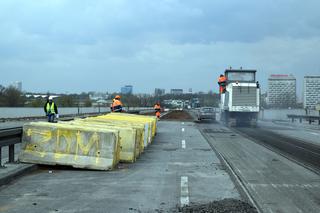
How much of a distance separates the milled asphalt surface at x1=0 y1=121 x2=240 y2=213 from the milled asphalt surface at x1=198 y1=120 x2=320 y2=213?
0.53 m

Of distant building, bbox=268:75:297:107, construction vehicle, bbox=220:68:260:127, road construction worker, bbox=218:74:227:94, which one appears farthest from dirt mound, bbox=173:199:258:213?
distant building, bbox=268:75:297:107

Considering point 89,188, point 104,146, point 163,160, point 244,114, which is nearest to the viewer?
point 89,188

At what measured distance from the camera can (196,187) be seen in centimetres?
788

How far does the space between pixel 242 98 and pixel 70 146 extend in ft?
76.5

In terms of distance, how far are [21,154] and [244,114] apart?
24.7 m

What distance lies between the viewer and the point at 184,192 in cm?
739

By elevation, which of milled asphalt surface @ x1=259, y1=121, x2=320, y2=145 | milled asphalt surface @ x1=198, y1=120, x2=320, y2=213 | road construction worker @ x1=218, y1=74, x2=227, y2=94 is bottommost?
milled asphalt surface @ x1=259, y1=121, x2=320, y2=145

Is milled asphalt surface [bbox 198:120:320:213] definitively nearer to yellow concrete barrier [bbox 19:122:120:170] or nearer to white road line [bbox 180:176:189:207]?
white road line [bbox 180:176:189:207]

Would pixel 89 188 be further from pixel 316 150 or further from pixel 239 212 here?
pixel 316 150

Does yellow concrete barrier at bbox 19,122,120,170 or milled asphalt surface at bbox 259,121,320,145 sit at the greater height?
yellow concrete barrier at bbox 19,122,120,170

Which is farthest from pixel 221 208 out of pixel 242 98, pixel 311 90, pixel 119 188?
pixel 311 90

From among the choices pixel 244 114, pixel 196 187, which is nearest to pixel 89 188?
pixel 196 187

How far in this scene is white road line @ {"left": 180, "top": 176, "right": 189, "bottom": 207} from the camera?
21.6 feet

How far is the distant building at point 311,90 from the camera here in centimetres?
5859
